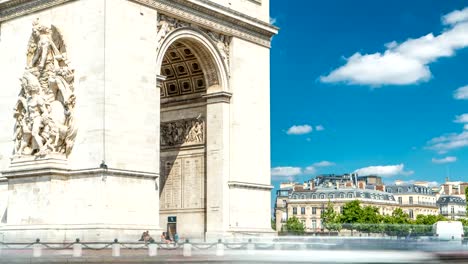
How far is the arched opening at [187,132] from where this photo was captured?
40.3 m

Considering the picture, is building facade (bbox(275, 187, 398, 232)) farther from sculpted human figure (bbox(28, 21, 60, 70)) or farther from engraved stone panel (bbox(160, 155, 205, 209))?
sculpted human figure (bbox(28, 21, 60, 70))

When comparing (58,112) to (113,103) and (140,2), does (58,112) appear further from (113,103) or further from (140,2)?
(140,2)

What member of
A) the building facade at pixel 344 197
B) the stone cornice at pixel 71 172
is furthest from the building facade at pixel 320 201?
the stone cornice at pixel 71 172

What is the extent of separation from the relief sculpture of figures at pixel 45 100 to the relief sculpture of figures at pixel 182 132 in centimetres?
827

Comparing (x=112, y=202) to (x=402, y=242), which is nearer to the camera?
(x=402, y=242)

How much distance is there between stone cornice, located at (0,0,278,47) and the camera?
37156mm

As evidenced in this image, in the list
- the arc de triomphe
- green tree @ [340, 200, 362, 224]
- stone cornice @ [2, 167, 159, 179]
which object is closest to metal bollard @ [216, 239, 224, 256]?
the arc de triomphe

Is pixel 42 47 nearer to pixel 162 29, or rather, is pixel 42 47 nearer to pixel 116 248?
pixel 162 29

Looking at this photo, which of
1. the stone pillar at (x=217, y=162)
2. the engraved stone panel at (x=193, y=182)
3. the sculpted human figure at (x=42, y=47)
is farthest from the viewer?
the engraved stone panel at (x=193, y=182)

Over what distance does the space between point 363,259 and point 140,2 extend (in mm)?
26470

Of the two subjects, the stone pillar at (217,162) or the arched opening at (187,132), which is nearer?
the stone pillar at (217,162)

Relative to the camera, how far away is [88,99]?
113 ft

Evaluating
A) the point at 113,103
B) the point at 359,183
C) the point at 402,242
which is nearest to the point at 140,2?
the point at 113,103

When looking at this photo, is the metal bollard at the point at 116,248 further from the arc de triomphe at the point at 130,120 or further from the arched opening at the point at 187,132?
the arched opening at the point at 187,132
